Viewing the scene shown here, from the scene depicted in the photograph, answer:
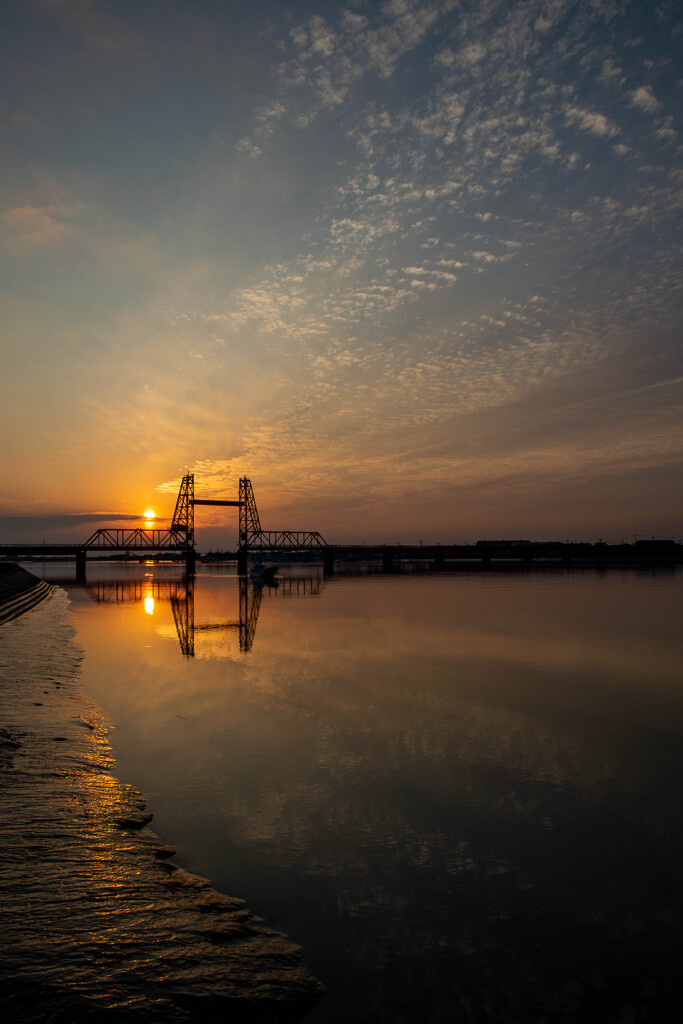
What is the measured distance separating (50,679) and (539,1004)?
56.8 ft

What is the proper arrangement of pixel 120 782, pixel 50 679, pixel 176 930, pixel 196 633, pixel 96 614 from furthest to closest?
pixel 96 614 < pixel 196 633 < pixel 50 679 < pixel 120 782 < pixel 176 930

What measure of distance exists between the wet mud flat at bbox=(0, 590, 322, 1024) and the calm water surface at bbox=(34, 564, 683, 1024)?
384 millimetres

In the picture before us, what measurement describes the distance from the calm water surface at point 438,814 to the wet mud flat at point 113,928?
0.38 meters

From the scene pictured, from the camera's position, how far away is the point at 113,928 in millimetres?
5750

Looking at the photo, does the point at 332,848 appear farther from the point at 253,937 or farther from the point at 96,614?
the point at 96,614

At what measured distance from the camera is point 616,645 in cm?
2555

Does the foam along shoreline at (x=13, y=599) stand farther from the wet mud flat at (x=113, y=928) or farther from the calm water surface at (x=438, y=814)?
the wet mud flat at (x=113, y=928)

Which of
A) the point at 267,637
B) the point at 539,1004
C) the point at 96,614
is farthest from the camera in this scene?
the point at 96,614

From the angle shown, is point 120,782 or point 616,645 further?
point 616,645

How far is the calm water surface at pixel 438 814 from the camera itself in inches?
216

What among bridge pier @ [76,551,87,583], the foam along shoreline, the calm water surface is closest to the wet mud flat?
the calm water surface

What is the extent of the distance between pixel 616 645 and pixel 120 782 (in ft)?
73.5

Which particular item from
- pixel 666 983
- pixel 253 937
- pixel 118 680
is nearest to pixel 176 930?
pixel 253 937

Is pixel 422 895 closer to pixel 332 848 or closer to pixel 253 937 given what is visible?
pixel 332 848
